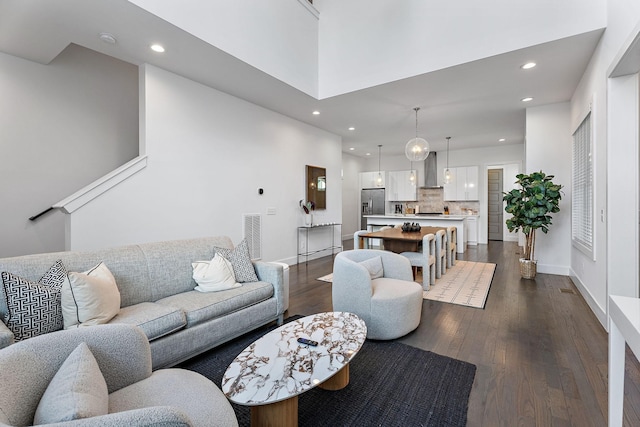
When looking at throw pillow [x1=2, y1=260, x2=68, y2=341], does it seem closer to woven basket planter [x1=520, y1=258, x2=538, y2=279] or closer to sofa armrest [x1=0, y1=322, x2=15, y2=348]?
sofa armrest [x1=0, y1=322, x2=15, y2=348]

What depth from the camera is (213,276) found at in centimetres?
271

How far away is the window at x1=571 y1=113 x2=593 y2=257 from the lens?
3570mm

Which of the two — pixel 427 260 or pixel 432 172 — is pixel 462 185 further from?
pixel 427 260

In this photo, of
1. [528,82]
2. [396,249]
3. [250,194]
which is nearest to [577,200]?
[528,82]

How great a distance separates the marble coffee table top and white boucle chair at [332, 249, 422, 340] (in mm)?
535

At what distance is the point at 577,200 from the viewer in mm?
4270

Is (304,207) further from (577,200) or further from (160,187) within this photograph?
(577,200)

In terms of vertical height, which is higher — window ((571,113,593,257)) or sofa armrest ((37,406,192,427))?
window ((571,113,593,257))

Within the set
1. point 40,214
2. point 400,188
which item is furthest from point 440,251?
point 40,214

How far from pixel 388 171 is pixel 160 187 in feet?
24.9

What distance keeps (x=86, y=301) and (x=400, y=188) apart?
883 cm

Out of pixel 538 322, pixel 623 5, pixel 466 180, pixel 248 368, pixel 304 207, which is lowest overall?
pixel 538 322

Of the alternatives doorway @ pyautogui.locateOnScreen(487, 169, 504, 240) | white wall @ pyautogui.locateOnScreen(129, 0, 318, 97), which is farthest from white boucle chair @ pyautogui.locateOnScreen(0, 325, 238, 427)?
doorway @ pyautogui.locateOnScreen(487, 169, 504, 240)

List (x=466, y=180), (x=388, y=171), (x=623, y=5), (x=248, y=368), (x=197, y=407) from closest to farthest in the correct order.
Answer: (x=197, y=407)
(x=248, y=368)
(x=623, y=5)
(x=466, y=180)
(x=388, y=171)
